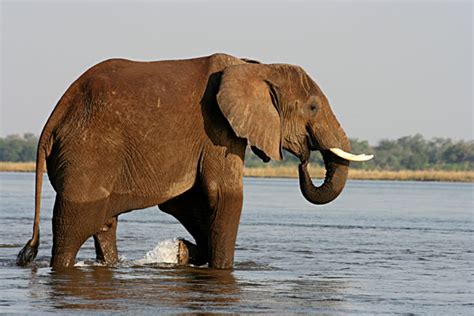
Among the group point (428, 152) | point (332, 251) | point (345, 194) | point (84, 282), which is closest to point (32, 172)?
point (345, 194)

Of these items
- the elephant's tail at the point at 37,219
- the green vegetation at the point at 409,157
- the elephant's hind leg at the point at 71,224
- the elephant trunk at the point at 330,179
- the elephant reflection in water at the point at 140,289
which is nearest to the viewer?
the elephant reflection in water at the point at 140,289

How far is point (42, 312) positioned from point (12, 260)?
15.2ft

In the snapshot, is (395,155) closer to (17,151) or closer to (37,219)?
(17,151)

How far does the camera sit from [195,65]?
13.9 m

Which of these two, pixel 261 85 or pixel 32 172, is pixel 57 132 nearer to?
pixel 261 85

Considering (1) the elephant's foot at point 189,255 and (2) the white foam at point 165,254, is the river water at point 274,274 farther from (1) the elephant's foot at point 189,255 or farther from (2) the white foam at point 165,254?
(1) the elephant's foot at point 189,255

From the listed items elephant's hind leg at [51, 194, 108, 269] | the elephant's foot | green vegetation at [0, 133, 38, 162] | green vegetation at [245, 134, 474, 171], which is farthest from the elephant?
green vegetation at [0, 133, 38, 162]

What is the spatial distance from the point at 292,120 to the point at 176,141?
1.46 meters

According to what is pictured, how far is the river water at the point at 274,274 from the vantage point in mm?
11188

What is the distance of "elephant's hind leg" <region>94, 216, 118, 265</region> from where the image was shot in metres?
14.3

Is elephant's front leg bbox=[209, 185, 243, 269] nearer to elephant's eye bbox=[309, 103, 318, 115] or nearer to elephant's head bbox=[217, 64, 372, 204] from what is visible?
elephant's head bbox=[217, 64, 372, 204]

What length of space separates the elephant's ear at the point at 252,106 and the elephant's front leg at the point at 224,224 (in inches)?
23.8

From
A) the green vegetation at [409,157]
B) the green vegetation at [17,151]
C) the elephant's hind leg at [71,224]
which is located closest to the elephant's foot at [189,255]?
the elephant's hind leg at [71,224]

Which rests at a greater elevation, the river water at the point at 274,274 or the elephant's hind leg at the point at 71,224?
the elephant's hind leg at the point at 71,224
